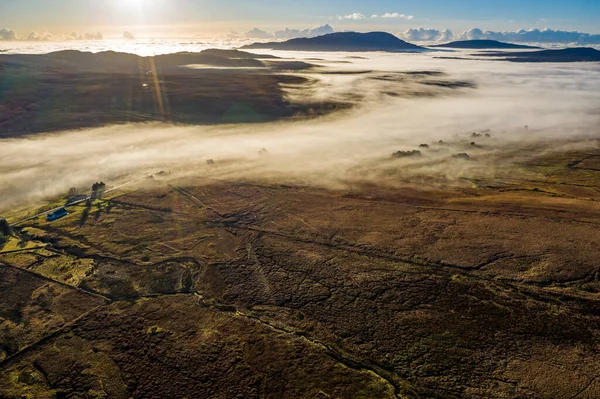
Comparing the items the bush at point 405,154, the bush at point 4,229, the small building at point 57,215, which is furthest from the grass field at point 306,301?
the bush at point 405,154

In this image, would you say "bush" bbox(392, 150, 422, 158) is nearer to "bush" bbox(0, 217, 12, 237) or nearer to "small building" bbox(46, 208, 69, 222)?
"small building" bbox(46, 208, 69, 222)

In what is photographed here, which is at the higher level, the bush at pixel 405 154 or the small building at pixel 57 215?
the bush at pixel 405 154

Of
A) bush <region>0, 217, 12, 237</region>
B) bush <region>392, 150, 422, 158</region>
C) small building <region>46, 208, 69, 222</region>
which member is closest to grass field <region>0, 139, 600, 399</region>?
small building <region>46, 208, 69, 222</region>

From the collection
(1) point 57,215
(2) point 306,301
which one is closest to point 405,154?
(2) point 306,301

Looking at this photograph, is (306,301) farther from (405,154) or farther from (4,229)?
(405,154)

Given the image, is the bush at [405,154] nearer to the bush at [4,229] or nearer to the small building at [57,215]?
the small building at [57,215]

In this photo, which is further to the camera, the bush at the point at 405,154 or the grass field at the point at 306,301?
the bush at the point at 405,154

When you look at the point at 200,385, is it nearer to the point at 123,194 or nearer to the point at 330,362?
the point at 330,362

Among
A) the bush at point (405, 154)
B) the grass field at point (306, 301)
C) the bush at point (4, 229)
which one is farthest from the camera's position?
the bush at point (405, 154)
